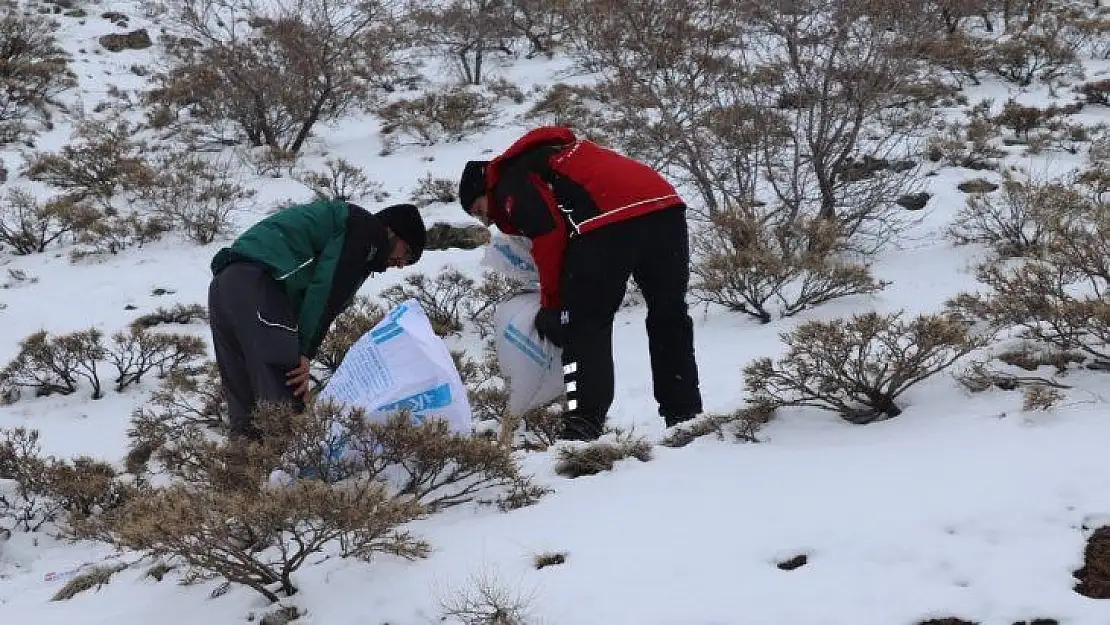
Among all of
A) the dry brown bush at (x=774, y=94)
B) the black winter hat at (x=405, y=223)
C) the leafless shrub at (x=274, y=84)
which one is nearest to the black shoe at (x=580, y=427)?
the black winter hat at (x=405, y=223)

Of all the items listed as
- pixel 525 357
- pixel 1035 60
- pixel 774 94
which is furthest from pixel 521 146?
pixel 1035 60

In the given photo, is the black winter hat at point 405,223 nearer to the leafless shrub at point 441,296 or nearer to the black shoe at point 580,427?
the black shoe at point 580,427

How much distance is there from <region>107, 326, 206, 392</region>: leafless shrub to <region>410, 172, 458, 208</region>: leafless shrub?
129 inches

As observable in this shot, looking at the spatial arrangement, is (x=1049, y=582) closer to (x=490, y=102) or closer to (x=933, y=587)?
(x=933, y=587)

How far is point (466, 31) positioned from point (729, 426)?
11.7 metres

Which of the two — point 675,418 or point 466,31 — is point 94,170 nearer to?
point 466,31

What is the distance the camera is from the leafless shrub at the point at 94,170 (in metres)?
8.86

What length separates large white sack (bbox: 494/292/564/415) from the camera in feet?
9.80

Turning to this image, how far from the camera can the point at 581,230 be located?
2.74 m

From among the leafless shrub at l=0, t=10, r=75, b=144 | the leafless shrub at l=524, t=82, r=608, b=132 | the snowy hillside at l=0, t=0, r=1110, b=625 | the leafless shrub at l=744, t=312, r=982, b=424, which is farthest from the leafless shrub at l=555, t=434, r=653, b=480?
the leafless shrub at l=0, t=10, r=75, b=144

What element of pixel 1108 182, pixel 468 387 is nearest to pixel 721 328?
pixel 468 387

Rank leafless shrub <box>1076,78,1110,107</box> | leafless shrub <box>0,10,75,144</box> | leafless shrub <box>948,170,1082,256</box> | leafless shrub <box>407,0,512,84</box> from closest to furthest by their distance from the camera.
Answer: leafless shrub <box>948,170,1082,256</box> → leafless shrub <box>1076,78,1110,107</box> → leafless shrub <box>0,10,75,144</box> → leafless shrub <box>407,0,512,84</box>

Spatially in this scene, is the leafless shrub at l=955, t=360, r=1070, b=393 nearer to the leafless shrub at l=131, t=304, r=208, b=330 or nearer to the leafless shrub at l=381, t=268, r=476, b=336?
the leafless shrub at l=381, t=268, r=476, b=336

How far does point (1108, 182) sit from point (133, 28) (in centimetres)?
1636
